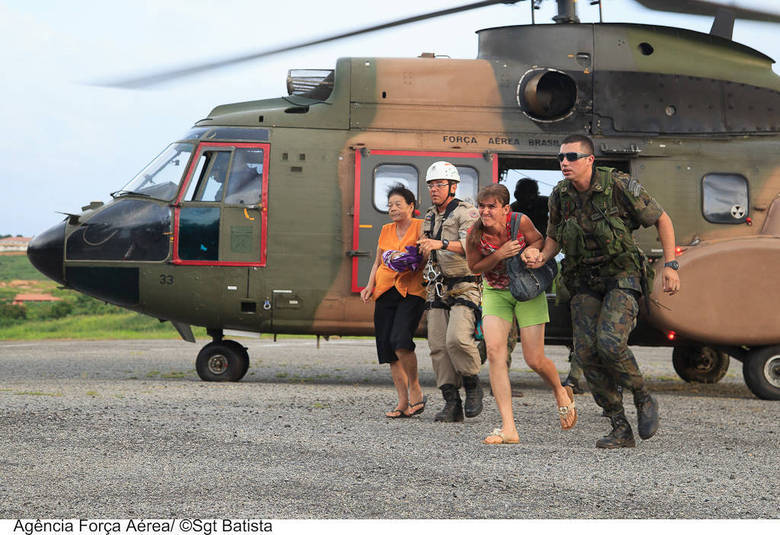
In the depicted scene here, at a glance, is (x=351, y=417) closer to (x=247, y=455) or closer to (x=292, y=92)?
(x=247, y=455)

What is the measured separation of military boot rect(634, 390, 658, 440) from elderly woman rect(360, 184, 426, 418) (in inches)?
78.0

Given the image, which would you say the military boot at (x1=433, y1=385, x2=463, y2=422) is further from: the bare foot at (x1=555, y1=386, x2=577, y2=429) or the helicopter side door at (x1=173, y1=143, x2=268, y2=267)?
the helicopter side door at (x1=173, y1=143, x2=268, y2=267)

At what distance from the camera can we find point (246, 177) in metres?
11.2

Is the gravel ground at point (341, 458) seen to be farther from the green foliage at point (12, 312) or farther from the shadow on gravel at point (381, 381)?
the green foliage at point (12, 312)

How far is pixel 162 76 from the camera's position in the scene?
10180mm

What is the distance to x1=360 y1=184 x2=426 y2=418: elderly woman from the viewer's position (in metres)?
7.81

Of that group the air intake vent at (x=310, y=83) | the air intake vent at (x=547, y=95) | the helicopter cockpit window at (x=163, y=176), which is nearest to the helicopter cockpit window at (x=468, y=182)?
the air intake vent at (x=547, y=95)

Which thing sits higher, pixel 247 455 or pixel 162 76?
pixel 162 76

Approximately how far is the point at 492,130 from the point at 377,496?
7163mm

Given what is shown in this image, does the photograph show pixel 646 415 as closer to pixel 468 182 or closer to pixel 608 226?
pixel 608 226

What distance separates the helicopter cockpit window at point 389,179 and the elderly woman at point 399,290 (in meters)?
3.13

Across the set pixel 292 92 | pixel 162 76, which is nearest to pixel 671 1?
pixel 292 92

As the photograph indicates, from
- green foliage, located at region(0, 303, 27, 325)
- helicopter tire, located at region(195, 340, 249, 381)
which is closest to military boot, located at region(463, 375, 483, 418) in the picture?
helicopter tire, located at region(195, 340, 249, 381)

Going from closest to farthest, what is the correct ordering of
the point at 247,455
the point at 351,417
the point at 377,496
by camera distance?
A: the point at 377,496, the point at 247,455, the point at 351,417
